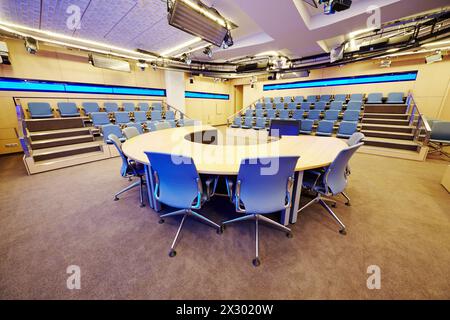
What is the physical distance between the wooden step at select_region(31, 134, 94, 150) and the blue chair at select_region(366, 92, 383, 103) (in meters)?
10.3

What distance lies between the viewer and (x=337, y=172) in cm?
181

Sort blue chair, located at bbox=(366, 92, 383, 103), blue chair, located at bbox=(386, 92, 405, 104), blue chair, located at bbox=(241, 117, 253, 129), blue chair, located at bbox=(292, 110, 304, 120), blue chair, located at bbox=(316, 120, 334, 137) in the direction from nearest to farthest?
blue chair, located at bbox=(316, 120, 334, 137) → blue chair, located at bbox=(386, 92, 405, 104) → blue chair, located at bbox=(366, 92, 383, 103) → blue chair, located at bbox=(292, 110, 304, 120) → blue chair, located at bbox=(241, 117, 253, 129)

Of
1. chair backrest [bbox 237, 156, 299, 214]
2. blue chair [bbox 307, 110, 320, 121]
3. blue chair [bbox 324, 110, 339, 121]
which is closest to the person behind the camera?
chair backrest [bbox 237, 156, 299, 214]

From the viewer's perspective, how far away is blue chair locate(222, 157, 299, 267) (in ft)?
4.28

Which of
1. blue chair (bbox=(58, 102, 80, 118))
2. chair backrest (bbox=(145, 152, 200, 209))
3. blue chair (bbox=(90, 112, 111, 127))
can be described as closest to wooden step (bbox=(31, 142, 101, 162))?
blue chair (bbox=(90, 112, 111, 127))

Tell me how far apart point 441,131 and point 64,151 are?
10161 mm

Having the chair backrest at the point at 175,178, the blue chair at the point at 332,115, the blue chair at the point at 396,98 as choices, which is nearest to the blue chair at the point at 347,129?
the blue chair at the point at 332,115

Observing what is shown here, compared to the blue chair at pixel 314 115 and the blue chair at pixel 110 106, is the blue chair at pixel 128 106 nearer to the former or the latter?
the blue chair at pixel 110 106

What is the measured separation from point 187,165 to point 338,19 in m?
4.58

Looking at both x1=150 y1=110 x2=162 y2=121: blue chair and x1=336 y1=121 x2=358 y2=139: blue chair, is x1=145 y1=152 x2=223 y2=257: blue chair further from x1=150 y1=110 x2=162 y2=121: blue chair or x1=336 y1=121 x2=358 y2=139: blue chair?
x1=150 y1=110 x2=162 y2=121: blue chair

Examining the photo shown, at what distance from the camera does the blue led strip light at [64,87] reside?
16.1 ft

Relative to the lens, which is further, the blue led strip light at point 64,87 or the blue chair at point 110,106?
the blue chair at point 110,106

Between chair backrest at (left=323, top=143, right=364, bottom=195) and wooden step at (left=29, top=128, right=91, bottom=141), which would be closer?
chair backrest at (left=323, top=143, right=364, bottom=195)

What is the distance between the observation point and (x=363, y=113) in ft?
21.2
